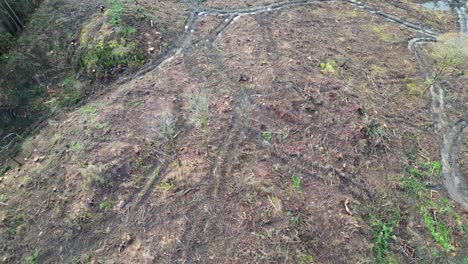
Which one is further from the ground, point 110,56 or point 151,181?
point 110,56

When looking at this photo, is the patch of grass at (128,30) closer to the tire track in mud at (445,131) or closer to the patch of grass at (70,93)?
Result: the patch of grass at (70,93)

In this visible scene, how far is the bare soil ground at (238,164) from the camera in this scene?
9867mm

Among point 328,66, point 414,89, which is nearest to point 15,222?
point 328,66

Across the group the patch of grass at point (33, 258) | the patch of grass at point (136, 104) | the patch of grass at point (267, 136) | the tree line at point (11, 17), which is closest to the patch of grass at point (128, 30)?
the patch of grass at point (136, 104)

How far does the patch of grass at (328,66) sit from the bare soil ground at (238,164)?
54 millimetres

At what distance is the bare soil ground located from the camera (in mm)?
9867

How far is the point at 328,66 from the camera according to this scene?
612 inches

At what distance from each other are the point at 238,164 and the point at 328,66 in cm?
767

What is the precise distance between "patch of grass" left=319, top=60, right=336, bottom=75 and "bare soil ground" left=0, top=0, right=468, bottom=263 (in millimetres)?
54

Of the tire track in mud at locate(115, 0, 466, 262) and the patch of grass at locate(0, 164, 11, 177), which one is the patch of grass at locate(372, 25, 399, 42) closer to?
the tire track in mud at locate(115, 0, 466, 262)

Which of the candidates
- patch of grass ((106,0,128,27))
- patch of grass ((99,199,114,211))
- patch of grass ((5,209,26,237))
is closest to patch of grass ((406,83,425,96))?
patch of grass ((99,199,114,211))

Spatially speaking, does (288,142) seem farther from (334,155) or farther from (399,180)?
(399,180)

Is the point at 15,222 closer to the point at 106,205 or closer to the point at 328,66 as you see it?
the point at 106,205

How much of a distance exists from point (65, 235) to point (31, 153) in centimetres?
474
